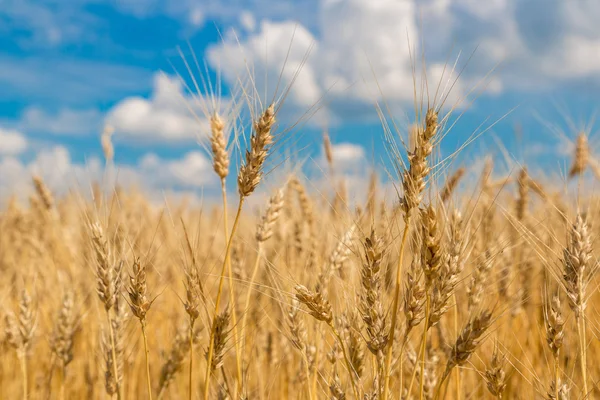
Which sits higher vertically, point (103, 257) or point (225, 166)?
point (225, 166)

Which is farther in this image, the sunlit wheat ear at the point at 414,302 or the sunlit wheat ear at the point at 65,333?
the sunlit wheat ear at the point at 65,333

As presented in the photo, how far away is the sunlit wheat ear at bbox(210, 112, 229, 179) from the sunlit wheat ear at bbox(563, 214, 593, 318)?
3.74 ft

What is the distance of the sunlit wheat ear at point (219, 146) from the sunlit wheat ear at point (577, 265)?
3.74ft

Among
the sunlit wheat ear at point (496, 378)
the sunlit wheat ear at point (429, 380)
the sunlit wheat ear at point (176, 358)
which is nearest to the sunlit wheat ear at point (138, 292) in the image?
the sunlit wheat ear at point (176, 358)

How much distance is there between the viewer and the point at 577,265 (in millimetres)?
1650

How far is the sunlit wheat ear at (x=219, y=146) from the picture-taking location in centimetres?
189

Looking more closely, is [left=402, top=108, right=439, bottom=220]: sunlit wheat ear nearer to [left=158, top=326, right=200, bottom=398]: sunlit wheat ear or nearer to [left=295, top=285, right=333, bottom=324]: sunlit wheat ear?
[left=295, top=285, right=333, bottom=324]: sunlit wheat ear

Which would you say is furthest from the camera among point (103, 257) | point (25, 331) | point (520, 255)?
point (520, 255)

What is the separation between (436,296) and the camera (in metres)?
1.46

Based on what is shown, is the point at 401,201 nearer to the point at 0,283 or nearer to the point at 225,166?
the point at 225,166

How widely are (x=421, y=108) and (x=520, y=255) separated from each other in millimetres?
2572

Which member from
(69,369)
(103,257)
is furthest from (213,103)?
(69,369)

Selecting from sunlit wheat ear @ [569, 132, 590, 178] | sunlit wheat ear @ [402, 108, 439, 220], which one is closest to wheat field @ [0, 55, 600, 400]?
sunlit wheat ear @ [402, 108, 439, 220]

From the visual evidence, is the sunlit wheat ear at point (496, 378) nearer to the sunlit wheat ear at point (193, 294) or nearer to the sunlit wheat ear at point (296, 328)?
the sunlit wheat ear at point (296, 328)
